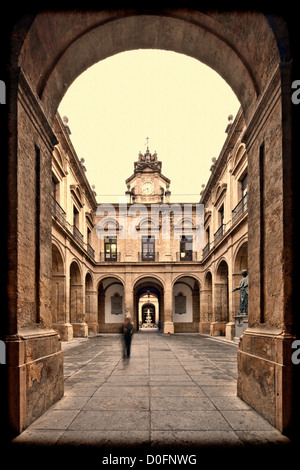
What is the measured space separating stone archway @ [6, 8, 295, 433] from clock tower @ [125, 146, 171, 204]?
67.6ft

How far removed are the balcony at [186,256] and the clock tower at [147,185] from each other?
464 cm

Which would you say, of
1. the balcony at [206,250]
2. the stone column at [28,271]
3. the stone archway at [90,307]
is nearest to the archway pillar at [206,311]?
the balcony at [206,250]

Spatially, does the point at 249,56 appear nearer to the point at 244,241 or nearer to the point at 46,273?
the point at 46,273

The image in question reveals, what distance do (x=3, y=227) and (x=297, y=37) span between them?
4171mm

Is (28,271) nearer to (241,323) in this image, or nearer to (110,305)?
(241,323)

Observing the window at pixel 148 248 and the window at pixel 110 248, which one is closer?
the window at pixel 110 248

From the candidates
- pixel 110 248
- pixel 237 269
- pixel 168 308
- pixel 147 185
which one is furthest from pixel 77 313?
pixel 147 185

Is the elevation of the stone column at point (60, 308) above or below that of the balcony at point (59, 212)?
below

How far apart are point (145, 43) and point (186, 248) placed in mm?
20405

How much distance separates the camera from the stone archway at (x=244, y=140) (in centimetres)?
368

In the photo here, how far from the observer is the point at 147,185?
26.6 meters

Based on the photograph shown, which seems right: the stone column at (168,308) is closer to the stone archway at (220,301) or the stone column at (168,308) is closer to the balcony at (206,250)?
the balcony at (206,250)

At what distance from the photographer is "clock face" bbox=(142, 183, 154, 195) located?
86.7 ft

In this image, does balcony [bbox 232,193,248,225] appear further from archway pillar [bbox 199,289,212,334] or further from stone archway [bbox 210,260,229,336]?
archway pillar [bbox 199,289,212,334]
